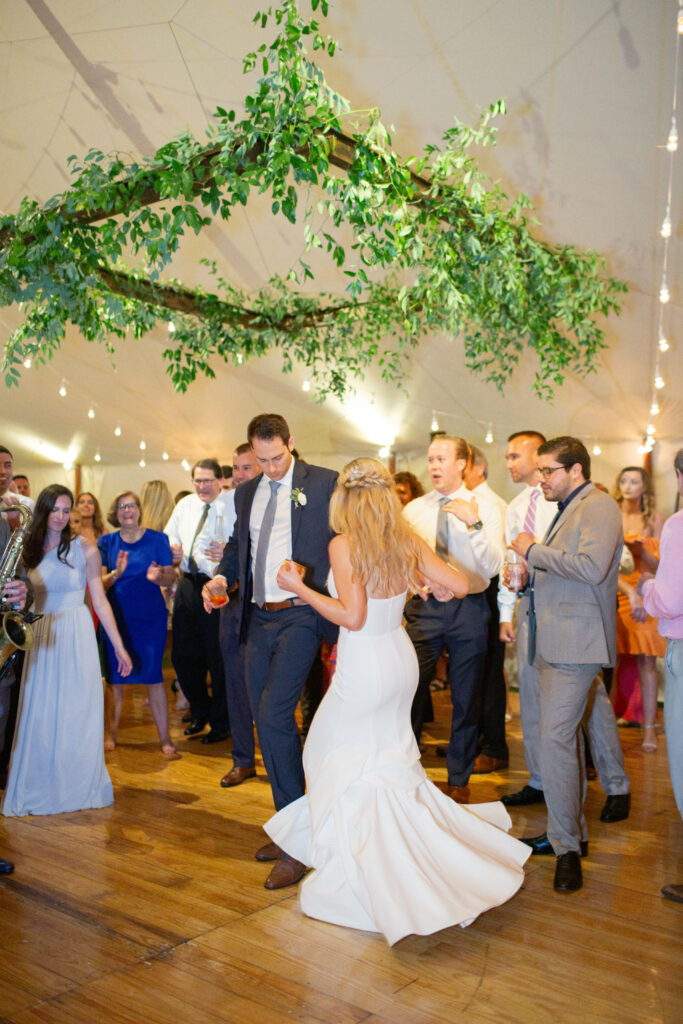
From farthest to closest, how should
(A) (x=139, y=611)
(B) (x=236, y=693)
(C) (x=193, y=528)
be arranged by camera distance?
(C) (x=193, y=528)
(A) (x=139, y=611)
(B) (x=236, y=693)

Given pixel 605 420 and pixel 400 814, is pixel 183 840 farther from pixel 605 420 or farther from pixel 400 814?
pixel 605 420

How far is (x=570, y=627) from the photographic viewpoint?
3.27 m

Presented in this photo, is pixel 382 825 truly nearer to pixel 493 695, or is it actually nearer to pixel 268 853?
pixel 268 853

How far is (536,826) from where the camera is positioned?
3863mm

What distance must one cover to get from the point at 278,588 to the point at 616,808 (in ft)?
6.32

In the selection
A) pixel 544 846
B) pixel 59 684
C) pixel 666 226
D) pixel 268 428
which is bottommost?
pixel 544 846

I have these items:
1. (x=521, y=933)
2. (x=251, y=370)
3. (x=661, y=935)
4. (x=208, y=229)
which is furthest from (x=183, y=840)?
(x=251, y=370)

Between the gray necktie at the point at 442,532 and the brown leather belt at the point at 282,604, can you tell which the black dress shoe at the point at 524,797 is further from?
the brown leather belt at the point at 282,604

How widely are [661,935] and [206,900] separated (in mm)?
1566

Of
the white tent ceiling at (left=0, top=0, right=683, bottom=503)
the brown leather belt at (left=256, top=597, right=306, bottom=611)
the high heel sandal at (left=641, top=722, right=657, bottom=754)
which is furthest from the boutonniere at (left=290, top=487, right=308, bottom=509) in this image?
the high heel sandal at (left=641, top=722, right=657, bottom=754)

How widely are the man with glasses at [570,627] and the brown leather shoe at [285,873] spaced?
3.20ft

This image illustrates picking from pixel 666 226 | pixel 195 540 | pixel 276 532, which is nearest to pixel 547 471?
pixel 276 532

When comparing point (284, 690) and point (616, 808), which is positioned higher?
point (284, 690)

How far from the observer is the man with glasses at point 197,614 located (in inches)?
210
